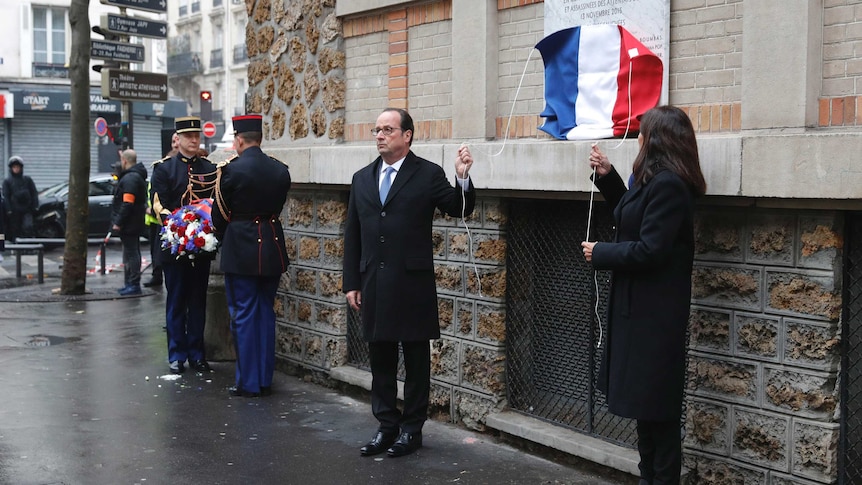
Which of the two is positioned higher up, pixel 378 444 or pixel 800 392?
pixel 800 392

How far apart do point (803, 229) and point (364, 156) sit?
3.74 meters

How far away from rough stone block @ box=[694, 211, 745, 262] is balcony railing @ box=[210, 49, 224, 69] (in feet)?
213

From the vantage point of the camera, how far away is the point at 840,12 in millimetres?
5031

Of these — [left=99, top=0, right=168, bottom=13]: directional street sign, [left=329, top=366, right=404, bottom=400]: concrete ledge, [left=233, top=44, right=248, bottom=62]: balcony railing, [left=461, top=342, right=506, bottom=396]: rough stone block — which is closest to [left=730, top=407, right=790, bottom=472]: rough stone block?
[left=461, top=342, right=506, bottom=396]: rough stone block

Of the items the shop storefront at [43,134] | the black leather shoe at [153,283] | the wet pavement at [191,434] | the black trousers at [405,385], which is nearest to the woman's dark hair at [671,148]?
the wet pavement at [191,434]

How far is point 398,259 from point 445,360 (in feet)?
3.96

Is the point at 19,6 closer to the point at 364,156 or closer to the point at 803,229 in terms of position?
the point at 364,156

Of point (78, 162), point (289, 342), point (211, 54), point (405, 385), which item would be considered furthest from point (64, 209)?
point (211, 54)

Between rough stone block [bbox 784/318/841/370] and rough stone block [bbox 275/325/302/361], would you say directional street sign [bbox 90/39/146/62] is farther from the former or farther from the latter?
rough stone block [bbox 784/318/841/370]

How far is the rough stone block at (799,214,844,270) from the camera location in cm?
500

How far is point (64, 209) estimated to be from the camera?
2445 centimetres

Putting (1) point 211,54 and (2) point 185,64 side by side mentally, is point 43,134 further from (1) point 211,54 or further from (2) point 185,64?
(2) point 185,64

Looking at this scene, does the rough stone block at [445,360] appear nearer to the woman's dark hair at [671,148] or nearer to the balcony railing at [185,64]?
the woman's dark hair at [671,148]

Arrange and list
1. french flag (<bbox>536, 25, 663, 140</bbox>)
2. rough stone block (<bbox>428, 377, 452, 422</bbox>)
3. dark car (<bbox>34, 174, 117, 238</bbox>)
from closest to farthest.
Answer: french flag (<bbox>536, 25, 663, 140</bbox>)
rough stone block (<bbox>428, 377, 452, 422</bbox>)
dark car (<bbox>34, 174, 117, 238</bbox>)
